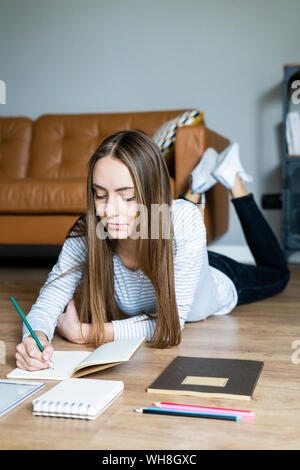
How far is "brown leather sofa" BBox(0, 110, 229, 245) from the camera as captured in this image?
2.57m

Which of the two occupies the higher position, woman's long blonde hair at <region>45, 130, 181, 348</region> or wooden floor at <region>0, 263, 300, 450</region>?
woman's long blonde hair at <region>45, 130, 181, 348</region>

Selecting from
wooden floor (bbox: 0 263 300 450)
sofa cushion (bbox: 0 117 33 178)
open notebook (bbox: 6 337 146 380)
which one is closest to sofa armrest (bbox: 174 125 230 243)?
wooden floor (bbox: 0 263 300 450)

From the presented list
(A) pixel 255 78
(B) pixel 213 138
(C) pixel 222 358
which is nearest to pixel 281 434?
(C) pixel 222 358

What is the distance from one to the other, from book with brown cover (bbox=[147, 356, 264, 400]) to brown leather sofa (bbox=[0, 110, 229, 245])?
1.47 meters

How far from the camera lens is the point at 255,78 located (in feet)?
10.5

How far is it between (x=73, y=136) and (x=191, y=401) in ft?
8.26

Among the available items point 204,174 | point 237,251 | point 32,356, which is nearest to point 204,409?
point 32,356

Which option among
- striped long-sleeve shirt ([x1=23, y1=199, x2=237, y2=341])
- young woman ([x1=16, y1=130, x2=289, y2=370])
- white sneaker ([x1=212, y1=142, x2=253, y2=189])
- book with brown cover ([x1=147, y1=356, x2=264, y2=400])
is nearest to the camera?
book with brown cover ([x1=147, y1=356, x2=264, y2=400])

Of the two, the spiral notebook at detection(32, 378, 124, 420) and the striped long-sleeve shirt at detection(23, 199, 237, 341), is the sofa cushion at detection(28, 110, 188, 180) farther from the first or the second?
the spiral notebook at detection(32, 378, 124, 420)

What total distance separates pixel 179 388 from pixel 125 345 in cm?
21

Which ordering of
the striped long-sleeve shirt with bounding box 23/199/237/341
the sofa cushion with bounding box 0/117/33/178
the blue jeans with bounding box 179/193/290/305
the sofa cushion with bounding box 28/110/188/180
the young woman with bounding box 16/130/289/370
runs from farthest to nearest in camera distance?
the sofa cushion with bounding box 0/117/33/178, the sofa cushion with bounding box 28/110/188/180, the blue jeans with bounding box 179/193/290/305, the striped long-sleeve shirt with bounding box 23/199/237/341, the young woman with bounding box 16/130/289/370

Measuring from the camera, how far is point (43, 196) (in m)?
2.59

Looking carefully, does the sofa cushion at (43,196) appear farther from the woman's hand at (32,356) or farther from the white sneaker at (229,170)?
Result: the woman's hand at (32,356)
